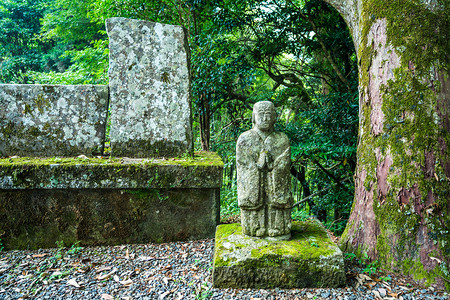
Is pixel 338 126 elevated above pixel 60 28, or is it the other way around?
pixel 60 28

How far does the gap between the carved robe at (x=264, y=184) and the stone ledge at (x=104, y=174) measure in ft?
1.93

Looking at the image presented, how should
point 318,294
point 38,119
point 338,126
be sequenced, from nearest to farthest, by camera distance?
point 318,294 < point 38,119 < point 338,126

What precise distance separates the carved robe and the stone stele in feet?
3.90

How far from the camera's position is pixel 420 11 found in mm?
2621

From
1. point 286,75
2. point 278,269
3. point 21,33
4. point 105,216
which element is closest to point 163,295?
point 278,269

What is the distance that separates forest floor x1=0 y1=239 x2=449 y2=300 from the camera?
2393 mm

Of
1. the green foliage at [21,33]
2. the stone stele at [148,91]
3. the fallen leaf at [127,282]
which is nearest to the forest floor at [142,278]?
the fallen leaf at [127,282]

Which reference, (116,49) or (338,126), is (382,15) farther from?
(116,49)

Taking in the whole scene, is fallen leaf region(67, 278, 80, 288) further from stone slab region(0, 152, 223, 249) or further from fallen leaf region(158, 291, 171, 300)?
fallen leaf region(158, 291, 171, 300)

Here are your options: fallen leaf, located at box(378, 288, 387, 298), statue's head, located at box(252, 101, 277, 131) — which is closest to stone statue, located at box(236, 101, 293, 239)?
statue's head, located at box(252, 101, 277, 131)

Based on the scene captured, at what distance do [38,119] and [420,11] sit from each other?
14.9 feet

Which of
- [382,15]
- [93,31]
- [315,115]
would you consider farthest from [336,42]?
[93,31]

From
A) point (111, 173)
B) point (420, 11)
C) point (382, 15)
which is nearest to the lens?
point (420, 11)

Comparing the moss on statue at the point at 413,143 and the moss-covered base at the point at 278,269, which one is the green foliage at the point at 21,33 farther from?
the moss on statue at the point at 413,143
